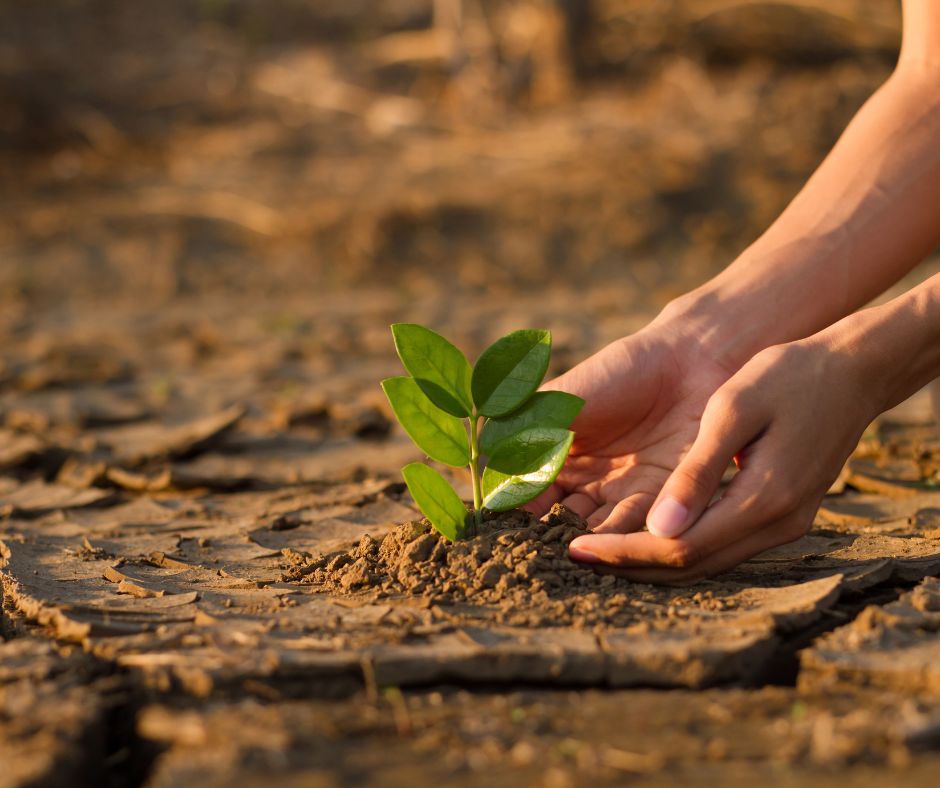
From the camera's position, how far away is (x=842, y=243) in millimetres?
2395

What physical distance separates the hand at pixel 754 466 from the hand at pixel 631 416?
26 centimetres

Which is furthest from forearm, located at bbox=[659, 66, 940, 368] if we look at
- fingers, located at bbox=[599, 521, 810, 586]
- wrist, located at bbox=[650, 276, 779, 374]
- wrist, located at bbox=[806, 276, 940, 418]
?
fingers, located at bbox=[599, 521, 810, 586]

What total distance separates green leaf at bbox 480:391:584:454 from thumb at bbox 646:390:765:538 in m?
0.21

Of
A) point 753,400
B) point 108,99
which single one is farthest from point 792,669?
point 108,99

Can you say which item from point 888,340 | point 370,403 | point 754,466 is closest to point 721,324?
point 888,340

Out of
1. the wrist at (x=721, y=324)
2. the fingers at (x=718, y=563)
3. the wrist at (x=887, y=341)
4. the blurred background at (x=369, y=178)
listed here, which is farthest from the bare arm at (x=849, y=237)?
the blurred background at (x=369, y=178)

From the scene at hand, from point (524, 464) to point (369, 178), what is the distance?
16.5 ft

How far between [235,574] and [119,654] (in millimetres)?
470

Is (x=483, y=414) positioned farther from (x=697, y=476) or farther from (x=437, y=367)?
(x=697, y=476)

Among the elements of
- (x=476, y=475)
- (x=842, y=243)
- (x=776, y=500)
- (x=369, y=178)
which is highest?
(x=369, y=178)

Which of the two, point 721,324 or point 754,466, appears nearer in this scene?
point 754,466

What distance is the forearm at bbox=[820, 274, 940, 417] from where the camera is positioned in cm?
192

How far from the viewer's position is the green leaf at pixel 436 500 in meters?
1.84

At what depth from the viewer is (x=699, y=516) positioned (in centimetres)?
182
